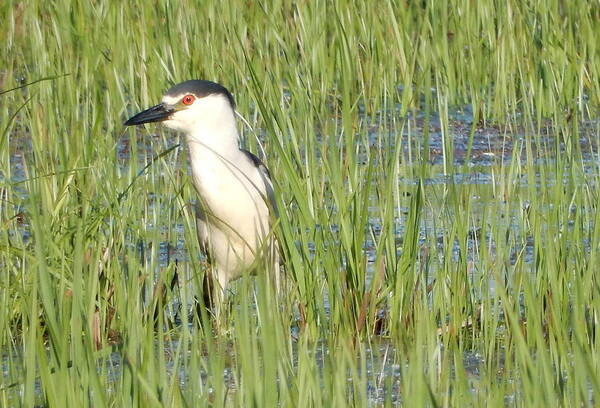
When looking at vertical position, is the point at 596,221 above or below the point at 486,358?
above

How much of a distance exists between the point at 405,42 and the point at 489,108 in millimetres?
578

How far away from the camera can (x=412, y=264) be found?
3789 millimetres

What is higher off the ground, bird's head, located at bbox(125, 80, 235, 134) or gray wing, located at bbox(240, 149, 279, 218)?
bird's head, located at bbox(125, 80, 235, 134)

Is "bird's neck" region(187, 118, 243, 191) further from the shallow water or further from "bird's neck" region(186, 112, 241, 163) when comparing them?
the shallow water

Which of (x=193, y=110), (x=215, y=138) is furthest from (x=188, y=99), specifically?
(x=215, y=138)

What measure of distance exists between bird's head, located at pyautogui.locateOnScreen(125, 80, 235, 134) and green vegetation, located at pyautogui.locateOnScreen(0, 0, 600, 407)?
13 cm

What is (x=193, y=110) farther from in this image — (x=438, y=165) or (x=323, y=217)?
(x=438, y=165)

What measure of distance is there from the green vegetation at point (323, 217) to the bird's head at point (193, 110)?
13 cm

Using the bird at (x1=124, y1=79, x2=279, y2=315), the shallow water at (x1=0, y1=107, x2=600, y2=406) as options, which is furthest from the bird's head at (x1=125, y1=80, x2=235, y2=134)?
the shallow water at (x1=0, y1=107, x2=600, y2=406)

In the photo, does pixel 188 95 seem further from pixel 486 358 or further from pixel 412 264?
pixel 486 358

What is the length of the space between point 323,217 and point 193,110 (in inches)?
38.7

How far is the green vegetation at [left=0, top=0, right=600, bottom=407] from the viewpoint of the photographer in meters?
2.68

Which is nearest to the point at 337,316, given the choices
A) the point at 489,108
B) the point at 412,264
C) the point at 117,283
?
the point at 412,264

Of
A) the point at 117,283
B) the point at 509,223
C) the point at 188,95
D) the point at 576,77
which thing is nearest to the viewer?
the point at 117,283
